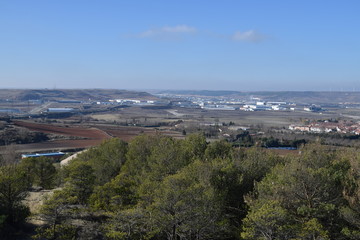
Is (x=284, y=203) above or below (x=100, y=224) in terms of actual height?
above

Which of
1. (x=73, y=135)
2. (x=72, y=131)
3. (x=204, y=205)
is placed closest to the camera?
(x=204, y=205)

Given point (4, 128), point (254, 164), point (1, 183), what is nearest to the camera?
point (1, 183)

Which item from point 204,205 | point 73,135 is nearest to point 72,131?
point 73,135

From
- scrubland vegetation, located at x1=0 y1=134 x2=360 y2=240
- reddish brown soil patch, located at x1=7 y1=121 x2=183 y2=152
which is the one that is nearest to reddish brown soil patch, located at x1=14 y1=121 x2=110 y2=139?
reddish brown soil patch, located at x1=7 y1=121 x2=183 y2=152

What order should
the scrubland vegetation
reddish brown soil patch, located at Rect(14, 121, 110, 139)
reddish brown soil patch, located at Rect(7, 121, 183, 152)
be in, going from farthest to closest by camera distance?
reddish brown soil patch, located at Rect(14, 121, 110, 139), reddish brown soil patch, located at Rect(7, 121, 183, 152), the scrubland vegetation

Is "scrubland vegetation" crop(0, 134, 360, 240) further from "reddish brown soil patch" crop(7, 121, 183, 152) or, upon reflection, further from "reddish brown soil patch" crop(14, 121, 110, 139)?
"reddish brown soil patch" crop(14, 121, 110, 139)

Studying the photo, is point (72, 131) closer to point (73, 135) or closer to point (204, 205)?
point (73, 135)

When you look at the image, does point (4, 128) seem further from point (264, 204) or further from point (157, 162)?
point (264, 204)

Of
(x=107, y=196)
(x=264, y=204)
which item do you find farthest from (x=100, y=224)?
(x=264, y=204)

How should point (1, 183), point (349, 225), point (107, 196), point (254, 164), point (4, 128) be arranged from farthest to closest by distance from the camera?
point (4, 128)
point (254, 164)
point (107, 196)
point (1, 183)
point (349, 225)
